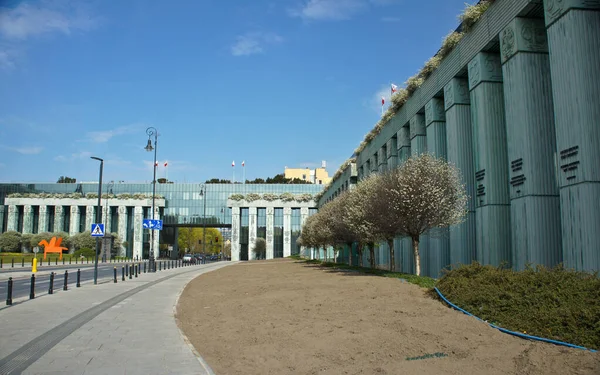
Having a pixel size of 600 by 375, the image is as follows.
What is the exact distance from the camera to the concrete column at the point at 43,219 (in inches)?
3585

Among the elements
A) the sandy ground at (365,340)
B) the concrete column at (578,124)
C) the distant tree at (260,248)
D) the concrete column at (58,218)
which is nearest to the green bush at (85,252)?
the concrete column at (58,218)

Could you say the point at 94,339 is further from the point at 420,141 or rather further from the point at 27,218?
the point at 27,218

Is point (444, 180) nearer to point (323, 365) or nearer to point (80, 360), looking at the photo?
point (323, 365)

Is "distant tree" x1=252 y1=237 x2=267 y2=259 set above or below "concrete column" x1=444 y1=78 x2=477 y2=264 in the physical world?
below

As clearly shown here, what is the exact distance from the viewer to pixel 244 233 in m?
92.1

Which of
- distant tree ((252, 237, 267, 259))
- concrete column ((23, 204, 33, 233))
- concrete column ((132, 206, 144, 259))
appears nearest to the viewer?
distant tree ((252, 237, 267, 259))

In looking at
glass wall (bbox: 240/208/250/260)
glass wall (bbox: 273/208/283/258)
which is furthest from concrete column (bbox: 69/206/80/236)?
glass wall (bbox: 273/208/283/258)

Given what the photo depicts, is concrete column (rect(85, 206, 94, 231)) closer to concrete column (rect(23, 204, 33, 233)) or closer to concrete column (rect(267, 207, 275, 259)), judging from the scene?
concrete column (rect(23, 204, 33, 233))

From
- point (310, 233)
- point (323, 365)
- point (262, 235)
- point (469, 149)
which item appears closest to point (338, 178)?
point (310, 233)

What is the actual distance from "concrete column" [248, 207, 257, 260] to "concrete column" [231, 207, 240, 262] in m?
2.25

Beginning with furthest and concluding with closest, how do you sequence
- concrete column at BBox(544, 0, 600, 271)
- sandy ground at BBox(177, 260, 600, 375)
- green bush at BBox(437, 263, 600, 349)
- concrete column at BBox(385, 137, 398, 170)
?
concrete column at BBox(385, 137, 398, 170)
concrete column at BBox(544, 0, 600, 271)
green bush at BBox(437, 263, 600, 349)
sandy ground at BBox(177, 260, 600, 375)

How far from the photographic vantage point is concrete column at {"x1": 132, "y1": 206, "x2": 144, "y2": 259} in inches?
3622

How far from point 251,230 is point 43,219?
3901 centimetres

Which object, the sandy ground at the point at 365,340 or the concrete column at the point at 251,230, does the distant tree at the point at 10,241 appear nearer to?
the concrete column at the point at 251,230
